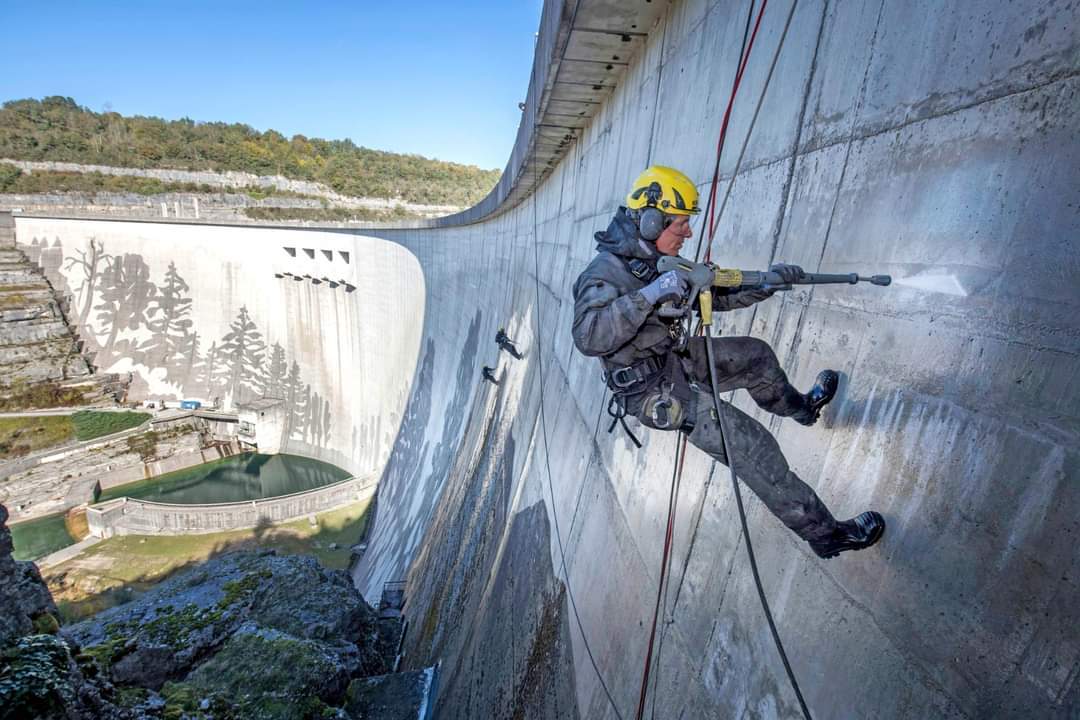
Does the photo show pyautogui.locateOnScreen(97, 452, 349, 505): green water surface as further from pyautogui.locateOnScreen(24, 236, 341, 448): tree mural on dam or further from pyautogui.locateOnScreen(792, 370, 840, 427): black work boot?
pyautogui.locateOnScreen(792, 370, 840, 427): black work boot

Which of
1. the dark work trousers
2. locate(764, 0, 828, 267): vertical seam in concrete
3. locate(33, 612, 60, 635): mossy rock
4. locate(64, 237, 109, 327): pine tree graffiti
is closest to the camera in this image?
the dark work trousers

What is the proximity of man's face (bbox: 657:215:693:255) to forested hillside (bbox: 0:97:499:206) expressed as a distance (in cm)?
7045

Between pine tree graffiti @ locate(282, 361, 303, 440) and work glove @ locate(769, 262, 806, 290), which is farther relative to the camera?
pine tree graffiti @ locate(282, 361, 303, 440)

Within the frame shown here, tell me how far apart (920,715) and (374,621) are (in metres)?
8.03

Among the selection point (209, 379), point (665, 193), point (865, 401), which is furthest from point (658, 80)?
point (209, 379)

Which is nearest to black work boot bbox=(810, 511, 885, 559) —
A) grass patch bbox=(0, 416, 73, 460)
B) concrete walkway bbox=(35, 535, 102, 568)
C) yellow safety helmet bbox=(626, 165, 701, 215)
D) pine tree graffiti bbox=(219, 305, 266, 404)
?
yellow safety helmet bbox=(626, 165, 701, 215)

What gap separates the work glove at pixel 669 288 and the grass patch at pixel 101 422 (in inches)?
1577

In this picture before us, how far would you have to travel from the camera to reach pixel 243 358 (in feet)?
121

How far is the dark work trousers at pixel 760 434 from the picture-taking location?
2.16 metres

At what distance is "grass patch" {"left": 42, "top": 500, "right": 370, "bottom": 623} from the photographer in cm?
2105

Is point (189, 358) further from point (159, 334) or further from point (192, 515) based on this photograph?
point (192, 515)

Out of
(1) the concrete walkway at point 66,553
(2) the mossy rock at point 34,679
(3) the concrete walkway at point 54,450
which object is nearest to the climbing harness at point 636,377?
(2) the mossy rock at point 34,679

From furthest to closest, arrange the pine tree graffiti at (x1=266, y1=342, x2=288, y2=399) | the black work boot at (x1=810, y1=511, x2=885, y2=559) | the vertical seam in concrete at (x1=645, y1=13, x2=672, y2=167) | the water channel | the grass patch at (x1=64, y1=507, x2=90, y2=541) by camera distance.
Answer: the pine tree graffiti at (x1=266, y1=342, x2=288, y2=399) < the water channel < the grass patch at (x1=64, y1=507, x2=90, y2=541) < the vertical seam in concrete at (x1=645, y1=13, x2=672, y2=167) < the black work boot at (x1=810, y1=511, x2=885, y2=559)

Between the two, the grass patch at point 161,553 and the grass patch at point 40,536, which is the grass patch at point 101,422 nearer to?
the grass patch at point 40,536
